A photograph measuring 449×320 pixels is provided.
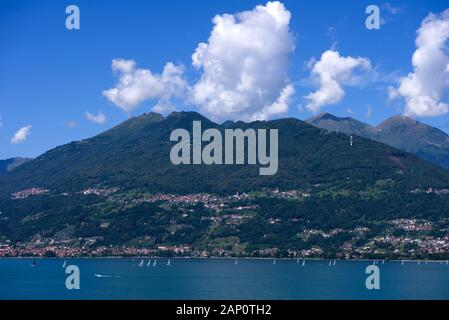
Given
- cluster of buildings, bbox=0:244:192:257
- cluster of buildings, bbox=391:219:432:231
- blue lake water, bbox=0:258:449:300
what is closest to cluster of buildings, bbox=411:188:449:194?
cluster of buildings, bbox=391:219:432:231

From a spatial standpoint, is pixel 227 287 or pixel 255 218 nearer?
pixel 227 287

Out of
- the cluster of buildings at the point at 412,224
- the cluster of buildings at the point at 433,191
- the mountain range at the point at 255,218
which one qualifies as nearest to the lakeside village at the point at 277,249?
the cluster of buildings at the point at 412,224

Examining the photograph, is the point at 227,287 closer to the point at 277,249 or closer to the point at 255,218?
the point at 277,249

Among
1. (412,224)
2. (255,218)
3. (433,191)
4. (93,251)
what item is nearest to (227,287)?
(93,251)

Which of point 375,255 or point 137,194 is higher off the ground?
point 137,194

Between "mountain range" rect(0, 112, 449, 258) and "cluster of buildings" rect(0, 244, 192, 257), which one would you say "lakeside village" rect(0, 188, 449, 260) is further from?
"mountain range" rect(0, 112, 449, 258)

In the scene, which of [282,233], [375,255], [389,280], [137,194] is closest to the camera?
[389,280]

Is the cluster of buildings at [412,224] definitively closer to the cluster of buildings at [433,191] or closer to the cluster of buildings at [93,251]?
the cluster of buildings at [433,191]
